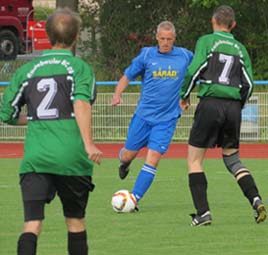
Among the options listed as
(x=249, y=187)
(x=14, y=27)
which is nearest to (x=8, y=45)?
(x=14, y=27)

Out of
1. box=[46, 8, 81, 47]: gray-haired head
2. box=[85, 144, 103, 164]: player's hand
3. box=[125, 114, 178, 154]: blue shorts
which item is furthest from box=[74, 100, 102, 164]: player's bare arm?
box=[125, 114, 178, 154]: blue shorts

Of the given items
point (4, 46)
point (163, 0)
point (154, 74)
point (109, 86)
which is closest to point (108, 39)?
point (163, 0)

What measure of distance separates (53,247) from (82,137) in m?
2.35

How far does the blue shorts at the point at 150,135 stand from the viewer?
41.3 ft

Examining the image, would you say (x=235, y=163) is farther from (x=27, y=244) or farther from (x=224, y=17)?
(x=27, y=244)

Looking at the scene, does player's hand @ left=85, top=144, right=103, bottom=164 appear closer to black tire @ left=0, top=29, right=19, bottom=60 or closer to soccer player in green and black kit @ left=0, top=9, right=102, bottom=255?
soccer player in green and black kit @ left=0, top=9, right=102, bottom=255

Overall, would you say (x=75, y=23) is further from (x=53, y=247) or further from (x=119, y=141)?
(x=119, y=141)

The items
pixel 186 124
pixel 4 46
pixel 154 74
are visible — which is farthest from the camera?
pixel 4 46

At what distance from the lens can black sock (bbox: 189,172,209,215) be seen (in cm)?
1134

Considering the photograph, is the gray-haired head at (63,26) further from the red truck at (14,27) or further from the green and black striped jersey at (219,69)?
the red truck at (14,27)

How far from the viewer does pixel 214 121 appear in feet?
36.9

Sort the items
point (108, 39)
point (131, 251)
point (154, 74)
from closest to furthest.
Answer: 1. point (131, 251)
2. point (154, 74)
3. point (108, 39)

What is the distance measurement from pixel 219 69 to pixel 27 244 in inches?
146

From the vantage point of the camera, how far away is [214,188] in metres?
15.3
